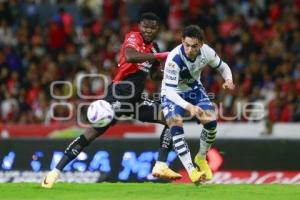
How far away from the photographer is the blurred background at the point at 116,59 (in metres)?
Answer: 19.2

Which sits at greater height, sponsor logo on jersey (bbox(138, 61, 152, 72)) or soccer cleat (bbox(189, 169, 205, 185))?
sponsor logo on jersey (bbox(138, 61, 152, 72))

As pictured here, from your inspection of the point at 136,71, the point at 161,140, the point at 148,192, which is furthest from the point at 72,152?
the point at 136,71

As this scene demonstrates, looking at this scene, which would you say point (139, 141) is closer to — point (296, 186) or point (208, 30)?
point (296, 186)

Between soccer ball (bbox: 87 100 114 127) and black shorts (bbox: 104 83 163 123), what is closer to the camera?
soccer ball (bbox: 87 100 114 127)

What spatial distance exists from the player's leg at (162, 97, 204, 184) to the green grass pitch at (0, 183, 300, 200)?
239 millimetres

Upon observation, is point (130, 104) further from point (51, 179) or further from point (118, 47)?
point (118, 47)

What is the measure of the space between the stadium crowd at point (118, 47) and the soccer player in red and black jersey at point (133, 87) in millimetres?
6429

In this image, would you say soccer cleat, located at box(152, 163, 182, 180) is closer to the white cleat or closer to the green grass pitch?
the green grass pitch

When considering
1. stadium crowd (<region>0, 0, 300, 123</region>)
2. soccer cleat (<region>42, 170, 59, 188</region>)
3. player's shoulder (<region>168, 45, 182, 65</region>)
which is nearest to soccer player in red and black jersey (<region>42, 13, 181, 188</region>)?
soccer cleat (<region>42, 170, 59, 188</region>)

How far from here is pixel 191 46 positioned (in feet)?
38.1

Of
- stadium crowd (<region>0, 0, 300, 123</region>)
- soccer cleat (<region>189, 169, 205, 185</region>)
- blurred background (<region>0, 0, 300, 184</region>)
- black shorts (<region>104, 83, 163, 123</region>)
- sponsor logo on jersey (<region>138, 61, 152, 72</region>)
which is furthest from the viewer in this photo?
stadium crowd (<region>0, 0, 300, 123</region>)

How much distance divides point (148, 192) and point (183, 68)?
165 centimetres

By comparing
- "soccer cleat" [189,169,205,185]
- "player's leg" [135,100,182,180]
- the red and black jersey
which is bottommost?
"soccer cleat" [189,169,205,185]

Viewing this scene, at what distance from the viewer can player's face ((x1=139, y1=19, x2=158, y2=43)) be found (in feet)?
41.0
